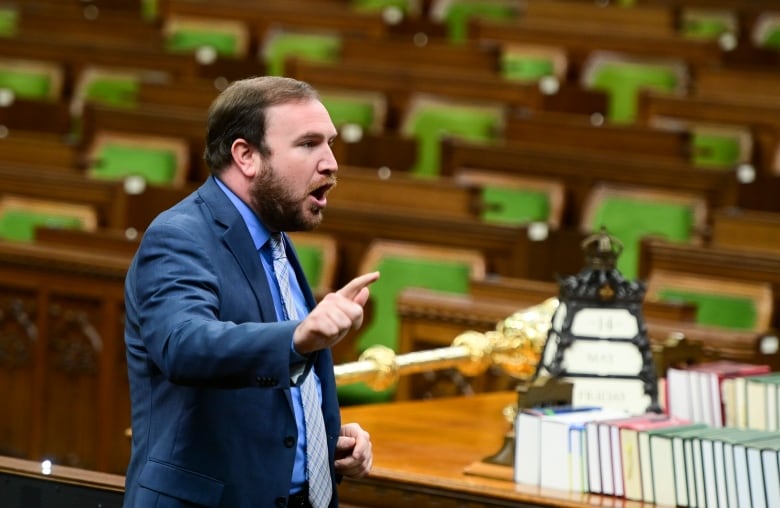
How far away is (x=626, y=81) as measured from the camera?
294cm

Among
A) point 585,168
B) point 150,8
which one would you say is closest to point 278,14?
point 150,8

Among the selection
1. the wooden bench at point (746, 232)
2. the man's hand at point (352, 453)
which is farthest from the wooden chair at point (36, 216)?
the man's hand at point (352, 453)

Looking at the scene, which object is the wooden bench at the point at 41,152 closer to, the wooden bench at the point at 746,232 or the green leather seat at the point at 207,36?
the green leather seat at the point at 207,36

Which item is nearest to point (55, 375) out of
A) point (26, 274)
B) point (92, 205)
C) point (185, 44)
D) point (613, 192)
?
point (26, 274)

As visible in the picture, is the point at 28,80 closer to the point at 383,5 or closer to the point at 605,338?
the point at 383,5

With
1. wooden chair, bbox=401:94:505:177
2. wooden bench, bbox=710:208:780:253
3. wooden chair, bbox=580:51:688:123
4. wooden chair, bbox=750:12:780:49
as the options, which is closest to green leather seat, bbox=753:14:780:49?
wooden chair, bbox=750:12:780:49

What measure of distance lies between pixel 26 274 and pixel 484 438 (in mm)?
824

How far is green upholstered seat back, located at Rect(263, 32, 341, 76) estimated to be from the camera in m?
3.17

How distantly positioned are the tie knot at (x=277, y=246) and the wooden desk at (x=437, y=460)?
311 millimetres

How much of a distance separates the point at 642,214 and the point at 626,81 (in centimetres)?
71

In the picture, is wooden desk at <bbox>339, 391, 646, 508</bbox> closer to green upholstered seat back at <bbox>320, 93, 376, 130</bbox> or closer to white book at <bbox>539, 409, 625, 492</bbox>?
white book at <bbox>539, 409, 625, 492</bbox>

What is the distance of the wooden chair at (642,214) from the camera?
2248mm

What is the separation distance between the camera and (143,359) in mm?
860

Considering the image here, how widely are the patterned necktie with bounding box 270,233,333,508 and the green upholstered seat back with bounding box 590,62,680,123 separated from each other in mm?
2061
